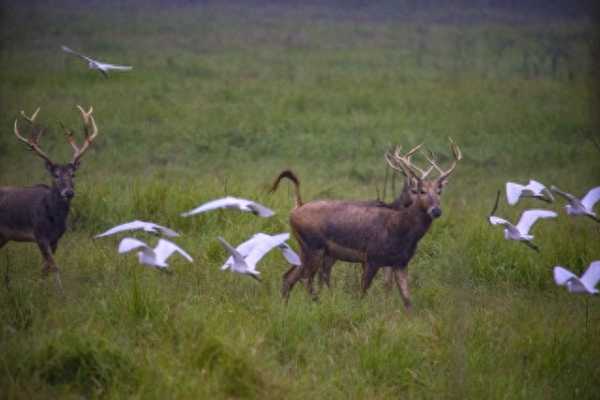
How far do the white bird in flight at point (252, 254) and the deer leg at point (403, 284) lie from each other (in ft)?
5.06

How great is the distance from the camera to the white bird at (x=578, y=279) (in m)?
5.66

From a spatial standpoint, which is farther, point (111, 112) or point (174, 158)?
point (111, 112)

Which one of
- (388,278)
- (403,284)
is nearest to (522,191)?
(403,284)

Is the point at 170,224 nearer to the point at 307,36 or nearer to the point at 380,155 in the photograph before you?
the point at 380,155

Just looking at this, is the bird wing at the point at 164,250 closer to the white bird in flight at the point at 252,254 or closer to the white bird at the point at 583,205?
the white bird in flight at the point at 252,254

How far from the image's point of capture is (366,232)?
7.80 m

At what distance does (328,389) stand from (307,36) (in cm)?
2244

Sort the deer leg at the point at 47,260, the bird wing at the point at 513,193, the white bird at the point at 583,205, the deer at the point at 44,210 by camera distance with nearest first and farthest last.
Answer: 1. the white bird at the point at 583,205
2. the bird wing at the point at 513,193
3. the deer leg at the point at 47,260
4. the deer at the point at 44,210

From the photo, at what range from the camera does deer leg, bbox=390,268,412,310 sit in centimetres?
738

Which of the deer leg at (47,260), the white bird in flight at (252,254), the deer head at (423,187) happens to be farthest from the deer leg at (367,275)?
the deer leg at (47,260)

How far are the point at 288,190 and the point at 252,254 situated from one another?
15.6 feet

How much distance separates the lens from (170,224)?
945 cm

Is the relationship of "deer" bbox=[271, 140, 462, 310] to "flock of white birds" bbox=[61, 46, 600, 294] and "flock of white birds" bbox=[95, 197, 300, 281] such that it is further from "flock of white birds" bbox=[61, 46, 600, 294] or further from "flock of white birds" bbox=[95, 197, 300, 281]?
"flock of white birds" bbox=[95, 197, 300, 281]

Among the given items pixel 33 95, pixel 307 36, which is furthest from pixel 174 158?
pixel 307 36
